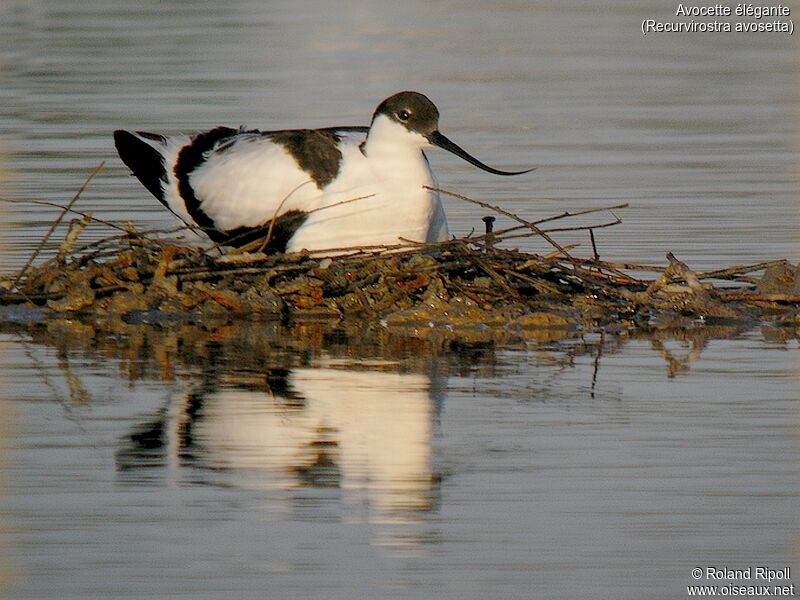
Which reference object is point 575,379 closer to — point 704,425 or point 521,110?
point 704,425

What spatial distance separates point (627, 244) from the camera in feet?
35.6

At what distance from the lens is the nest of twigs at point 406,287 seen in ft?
29.5

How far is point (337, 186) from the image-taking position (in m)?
9.44

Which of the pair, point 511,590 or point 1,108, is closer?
point 511,590

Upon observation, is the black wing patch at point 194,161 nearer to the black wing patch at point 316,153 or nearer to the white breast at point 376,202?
the black wing patch at point 316,153

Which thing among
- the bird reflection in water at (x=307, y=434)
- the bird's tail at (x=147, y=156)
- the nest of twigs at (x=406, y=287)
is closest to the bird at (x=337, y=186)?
the nest of twigs at (x=406, y=287)

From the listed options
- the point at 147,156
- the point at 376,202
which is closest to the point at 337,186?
the point at 376,202

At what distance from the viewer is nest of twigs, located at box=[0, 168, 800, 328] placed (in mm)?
8992

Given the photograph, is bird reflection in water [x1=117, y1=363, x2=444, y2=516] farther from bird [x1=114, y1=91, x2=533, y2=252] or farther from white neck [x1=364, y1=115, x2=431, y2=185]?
white neck [x1=364, y1=115, x2=431, y2=185]

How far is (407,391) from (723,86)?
12.6 m

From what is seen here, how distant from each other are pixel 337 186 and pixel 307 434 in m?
2.92

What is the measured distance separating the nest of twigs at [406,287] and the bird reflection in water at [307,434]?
50.4 inches

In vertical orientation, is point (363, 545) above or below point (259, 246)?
below

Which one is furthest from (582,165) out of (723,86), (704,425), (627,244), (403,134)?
(704,425)
